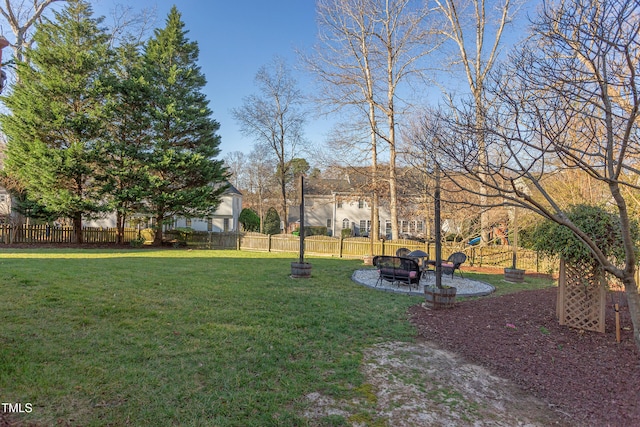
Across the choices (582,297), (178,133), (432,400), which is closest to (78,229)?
(178,133)

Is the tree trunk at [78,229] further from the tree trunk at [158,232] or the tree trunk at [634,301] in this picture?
the tree trunk at [634,301]

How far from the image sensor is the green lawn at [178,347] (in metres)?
2.68

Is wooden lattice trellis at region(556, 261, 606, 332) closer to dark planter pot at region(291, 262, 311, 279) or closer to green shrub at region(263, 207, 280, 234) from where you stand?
dark planter pot at region(291, 262, 311, 279)

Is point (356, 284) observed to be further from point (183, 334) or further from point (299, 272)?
point (183, 334)

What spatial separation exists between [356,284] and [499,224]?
35.6 feet

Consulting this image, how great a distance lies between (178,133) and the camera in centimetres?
1856

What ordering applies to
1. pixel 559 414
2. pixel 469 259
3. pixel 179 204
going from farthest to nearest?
pixel 179 204 → pixel 469 259 → pixel 559 414

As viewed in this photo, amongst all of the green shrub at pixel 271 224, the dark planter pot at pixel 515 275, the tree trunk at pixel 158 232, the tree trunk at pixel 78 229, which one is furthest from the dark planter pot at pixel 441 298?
the green shrub at pixel 271 224

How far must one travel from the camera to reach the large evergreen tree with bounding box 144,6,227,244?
17.5 m

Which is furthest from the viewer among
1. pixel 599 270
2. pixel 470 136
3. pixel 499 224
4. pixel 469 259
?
pixel 499 224

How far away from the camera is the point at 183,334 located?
432 centimetres

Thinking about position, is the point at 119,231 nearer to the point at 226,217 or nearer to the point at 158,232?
the point at 158,232

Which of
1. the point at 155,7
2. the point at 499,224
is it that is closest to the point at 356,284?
the point at 499,224

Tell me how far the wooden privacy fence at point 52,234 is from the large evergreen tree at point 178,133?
9.08ft
